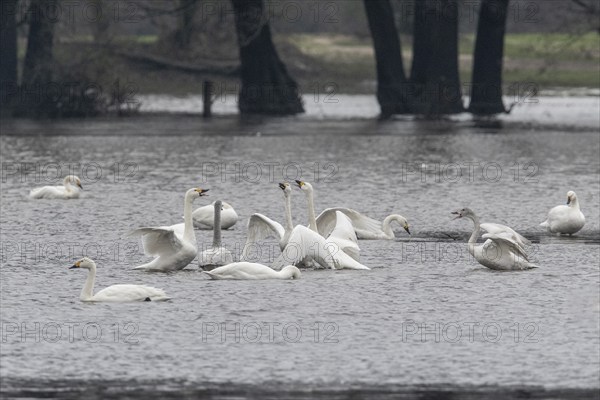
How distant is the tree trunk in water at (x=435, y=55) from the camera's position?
131 feet

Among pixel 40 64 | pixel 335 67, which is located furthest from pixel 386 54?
pixel 335 67

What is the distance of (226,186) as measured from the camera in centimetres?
2400

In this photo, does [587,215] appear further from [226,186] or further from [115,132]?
[115,132]

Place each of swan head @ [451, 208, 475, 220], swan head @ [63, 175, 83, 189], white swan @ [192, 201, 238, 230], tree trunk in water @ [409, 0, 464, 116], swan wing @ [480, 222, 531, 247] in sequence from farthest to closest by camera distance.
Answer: tree trunk in water @ [409, 0, 464, 116]
swan head @ [63, 175, 83, 189]
white swan @ [192, 201, 238, 230]
swan head @ [451, 208, 475, 220]
swan wing @ [480, 222, 531, 247]

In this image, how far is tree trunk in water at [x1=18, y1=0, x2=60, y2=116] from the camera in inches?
1594

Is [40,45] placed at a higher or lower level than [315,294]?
higher

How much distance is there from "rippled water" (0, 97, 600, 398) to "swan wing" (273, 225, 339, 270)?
147 mm

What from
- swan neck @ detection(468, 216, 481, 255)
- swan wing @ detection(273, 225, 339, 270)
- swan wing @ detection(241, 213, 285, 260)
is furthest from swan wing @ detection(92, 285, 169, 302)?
swan neck @ detection(468, 216, 481, 255)

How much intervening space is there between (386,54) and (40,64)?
28.2 ft

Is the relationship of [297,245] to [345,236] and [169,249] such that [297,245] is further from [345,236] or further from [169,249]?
[169,249]

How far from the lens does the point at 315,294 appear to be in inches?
553

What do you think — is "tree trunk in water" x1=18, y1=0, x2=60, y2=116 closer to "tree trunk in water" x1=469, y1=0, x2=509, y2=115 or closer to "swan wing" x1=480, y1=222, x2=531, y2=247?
"tree trunk in water" x1=469, y1=0, x2=509, y2=115

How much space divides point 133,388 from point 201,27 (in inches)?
1977

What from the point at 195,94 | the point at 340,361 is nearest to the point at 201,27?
the point at 195,94
